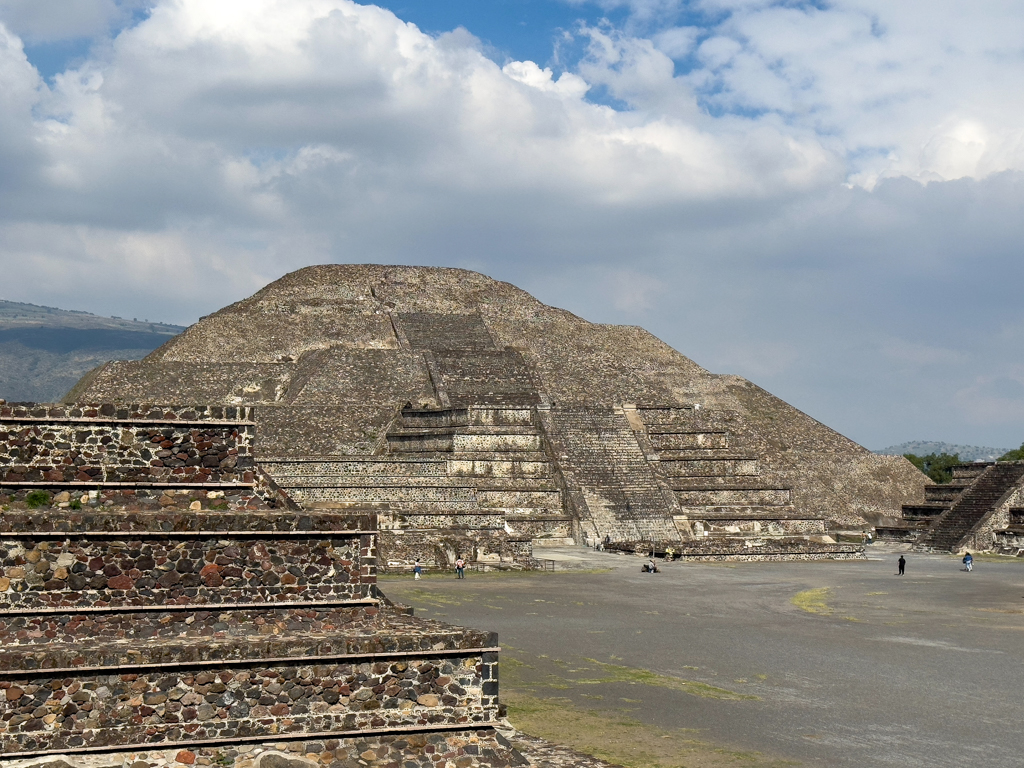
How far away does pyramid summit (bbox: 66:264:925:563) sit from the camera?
32344mm

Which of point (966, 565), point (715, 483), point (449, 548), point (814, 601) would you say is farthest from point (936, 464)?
point (814, 601)

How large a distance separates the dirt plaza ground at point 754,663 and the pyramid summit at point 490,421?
6.02 meters

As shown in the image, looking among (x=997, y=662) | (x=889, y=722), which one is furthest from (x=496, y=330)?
(x=889, y=722)

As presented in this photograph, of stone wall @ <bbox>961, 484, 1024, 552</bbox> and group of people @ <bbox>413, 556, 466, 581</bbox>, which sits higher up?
stone wall @ <bbox>961, 484, 1024, 552</bbox>

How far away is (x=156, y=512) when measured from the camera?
32.1ft

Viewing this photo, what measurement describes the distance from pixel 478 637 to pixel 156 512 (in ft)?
9.35

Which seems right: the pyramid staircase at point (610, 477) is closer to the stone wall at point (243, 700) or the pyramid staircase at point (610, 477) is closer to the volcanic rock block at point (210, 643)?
the volcanic rock block at point (210, 643)

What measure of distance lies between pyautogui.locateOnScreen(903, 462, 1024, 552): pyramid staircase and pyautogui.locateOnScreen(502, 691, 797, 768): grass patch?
27.6m

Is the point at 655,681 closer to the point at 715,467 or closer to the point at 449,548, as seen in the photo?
the point at 449,548

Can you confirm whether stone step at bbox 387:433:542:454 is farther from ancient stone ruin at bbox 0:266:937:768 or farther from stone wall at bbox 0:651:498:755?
stone wall at bbox 0:651:498:755

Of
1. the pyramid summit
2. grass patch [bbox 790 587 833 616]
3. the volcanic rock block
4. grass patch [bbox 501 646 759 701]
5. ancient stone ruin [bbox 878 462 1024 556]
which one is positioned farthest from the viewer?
ancient stone ruin [bbox 878 462 1024 556]

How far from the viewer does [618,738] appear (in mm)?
11023

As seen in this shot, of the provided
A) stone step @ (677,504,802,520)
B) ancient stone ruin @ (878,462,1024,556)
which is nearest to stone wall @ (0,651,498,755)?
stone step @ (677,504,802,520)

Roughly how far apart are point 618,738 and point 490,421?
85.2 feet
